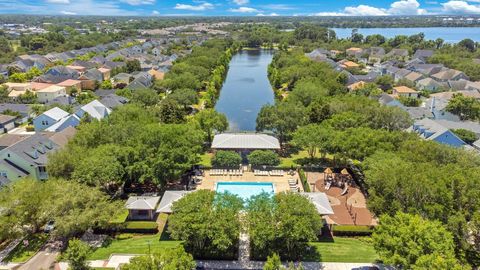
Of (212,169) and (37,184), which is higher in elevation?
(37,184)

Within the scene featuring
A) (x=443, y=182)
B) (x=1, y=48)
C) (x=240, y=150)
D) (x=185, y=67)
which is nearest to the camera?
(x=443, y=182)

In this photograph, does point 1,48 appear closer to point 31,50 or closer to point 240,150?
point 31,50

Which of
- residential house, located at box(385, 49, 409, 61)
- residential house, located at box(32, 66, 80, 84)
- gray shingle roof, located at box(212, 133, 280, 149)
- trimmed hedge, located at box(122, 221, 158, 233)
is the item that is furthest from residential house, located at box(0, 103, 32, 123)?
residential house, located at box(385, 49, 409, 61)

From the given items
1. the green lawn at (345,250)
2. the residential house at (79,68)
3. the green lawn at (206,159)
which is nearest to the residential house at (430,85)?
the green lawn at (206,159)

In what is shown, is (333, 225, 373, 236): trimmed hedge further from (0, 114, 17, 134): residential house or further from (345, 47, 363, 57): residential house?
(345, 47, 363, 57): residential house

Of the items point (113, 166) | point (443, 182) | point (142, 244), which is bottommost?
point (142, 244)

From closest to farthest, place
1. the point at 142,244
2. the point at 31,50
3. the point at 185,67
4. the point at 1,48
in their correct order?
the point at 142,244 < the point at 185,67 < the point at 1,48 < the point at 31,50

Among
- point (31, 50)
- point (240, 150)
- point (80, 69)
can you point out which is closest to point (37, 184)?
point (240, 150)

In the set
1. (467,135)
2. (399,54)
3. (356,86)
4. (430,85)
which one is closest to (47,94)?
(356,86)
